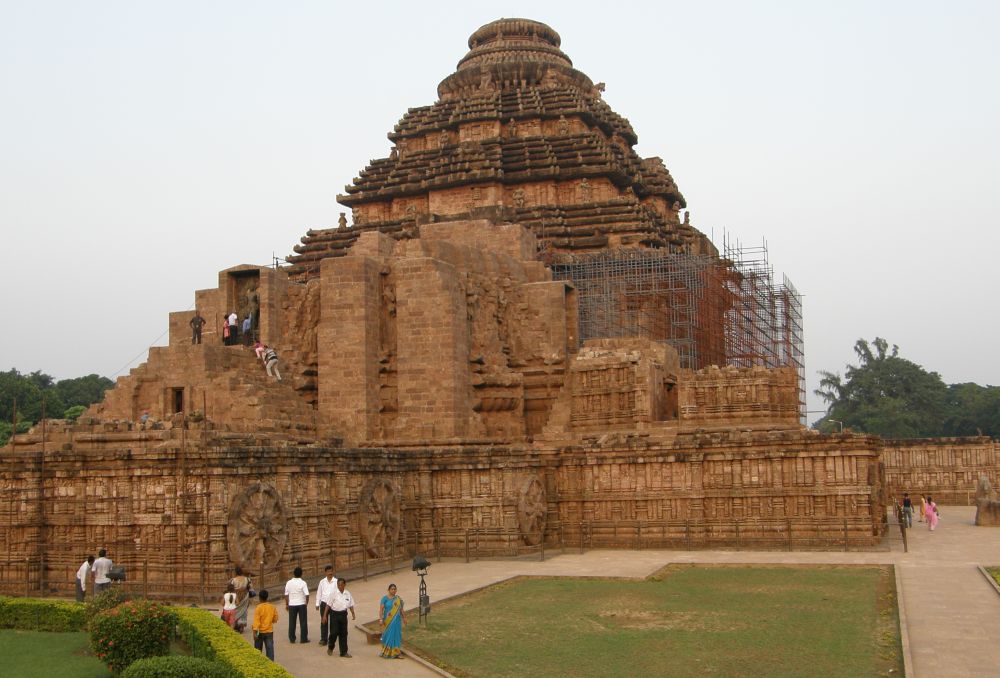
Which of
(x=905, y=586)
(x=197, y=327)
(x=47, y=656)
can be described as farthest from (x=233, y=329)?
(x=905, y=586)

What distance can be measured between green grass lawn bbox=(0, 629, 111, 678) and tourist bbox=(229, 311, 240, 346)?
62.2 ft

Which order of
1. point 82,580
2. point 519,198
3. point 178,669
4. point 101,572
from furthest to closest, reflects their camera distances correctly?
point 519,198 → point 82,580 → point 101,572 → point 178,669

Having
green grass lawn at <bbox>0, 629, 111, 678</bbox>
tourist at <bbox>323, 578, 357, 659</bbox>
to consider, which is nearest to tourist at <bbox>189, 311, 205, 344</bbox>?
green grass lawn at <bbox>0, 629, 111, 678</bbox>

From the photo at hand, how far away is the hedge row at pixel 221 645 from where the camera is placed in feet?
40.1

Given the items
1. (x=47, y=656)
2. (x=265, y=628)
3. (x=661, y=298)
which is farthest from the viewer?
(x=661, y=298)

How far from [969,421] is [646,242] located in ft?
159

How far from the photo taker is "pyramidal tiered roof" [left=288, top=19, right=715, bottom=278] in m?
44.5

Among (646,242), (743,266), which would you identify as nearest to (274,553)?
(646,242)

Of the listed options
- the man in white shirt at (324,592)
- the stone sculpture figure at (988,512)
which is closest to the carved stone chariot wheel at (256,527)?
the man in white shirt at (324,592)

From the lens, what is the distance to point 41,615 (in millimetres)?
16578

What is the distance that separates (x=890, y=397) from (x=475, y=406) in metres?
52.7

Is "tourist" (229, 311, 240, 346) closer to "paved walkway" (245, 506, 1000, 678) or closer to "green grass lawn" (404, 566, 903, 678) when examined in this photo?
"paved walkway" (245, 506, 1000, 678)

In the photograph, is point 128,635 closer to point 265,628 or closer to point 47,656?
point 265,628

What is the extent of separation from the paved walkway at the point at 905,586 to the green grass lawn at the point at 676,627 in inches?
18.8
